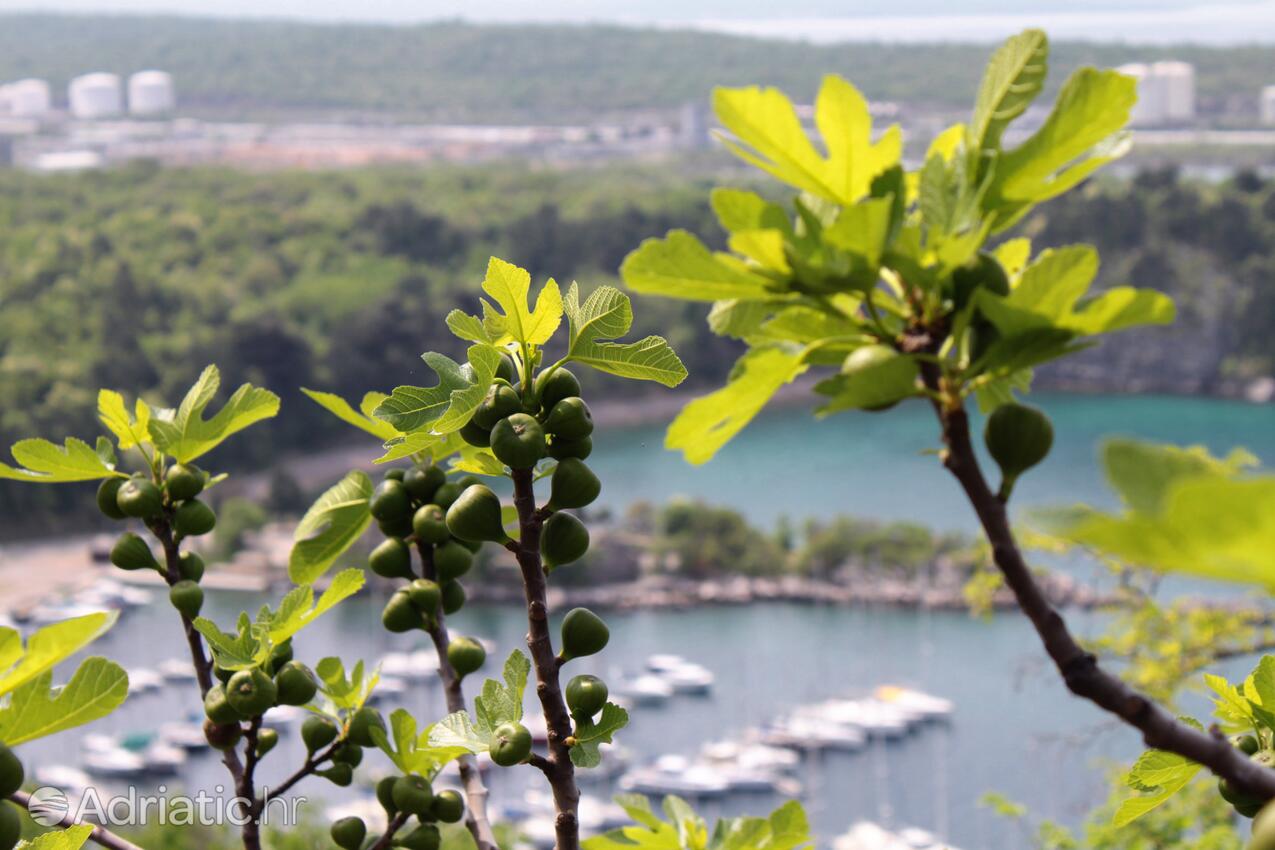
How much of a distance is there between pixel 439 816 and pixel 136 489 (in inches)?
13.3

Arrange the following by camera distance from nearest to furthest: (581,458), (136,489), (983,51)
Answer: (581,458) → (136,489) → (983,51)

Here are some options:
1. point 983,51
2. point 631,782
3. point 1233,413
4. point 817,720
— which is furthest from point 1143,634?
point 983,51

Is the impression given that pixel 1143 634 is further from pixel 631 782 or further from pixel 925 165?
pixel 631 782

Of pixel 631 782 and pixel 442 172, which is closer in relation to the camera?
pixel 631 782

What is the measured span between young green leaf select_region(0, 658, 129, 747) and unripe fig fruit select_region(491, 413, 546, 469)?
0.22 meters

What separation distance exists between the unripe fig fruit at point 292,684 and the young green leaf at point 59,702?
1.20 ft

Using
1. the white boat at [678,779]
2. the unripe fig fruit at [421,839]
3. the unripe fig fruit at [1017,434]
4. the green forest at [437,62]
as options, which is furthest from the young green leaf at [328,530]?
the green forest at [437,62]

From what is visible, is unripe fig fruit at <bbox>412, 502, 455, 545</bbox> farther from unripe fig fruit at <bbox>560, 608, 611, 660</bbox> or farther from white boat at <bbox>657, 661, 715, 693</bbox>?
white boat at <bbox>657, 661, 715, 693</bbox>

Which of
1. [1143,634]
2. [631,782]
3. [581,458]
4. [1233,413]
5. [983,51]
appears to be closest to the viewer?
[581,458]

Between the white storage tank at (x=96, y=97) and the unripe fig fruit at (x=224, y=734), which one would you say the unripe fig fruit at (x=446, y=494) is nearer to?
the unripe fig fruit at (x=224, y=734)

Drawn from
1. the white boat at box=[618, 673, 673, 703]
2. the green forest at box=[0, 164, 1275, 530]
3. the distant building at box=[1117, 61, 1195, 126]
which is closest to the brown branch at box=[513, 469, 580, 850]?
the white boat at box=[618, 673, 673, 703]

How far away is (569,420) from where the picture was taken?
0.84m

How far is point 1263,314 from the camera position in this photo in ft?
136

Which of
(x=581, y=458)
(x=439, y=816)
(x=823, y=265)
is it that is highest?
(x=823, y=265)
